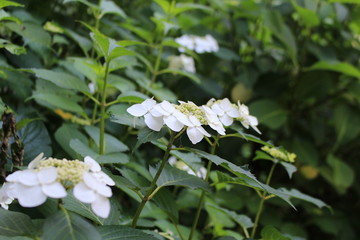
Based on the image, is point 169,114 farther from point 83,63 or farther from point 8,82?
point 8,82

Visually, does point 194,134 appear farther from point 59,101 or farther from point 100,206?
point 59,101

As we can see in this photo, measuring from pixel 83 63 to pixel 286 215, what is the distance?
1428 millimetres

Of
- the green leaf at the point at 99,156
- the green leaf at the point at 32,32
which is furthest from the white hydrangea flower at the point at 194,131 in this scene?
the green leaf at the point at 32,32

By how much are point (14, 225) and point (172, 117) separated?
0.30 m

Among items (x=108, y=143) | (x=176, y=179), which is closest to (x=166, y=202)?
(x=176, y=179)

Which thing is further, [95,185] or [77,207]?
[77,207]

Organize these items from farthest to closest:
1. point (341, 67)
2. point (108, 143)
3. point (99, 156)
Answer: point (341, 67) → point (108, 143) → point (99, 156)

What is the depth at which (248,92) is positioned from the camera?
2301 mm

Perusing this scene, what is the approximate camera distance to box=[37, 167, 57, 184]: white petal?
24.7 inches

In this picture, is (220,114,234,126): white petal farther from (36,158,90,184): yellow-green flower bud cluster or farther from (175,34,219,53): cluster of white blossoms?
(175,34,219,53): cluster of white blossoms

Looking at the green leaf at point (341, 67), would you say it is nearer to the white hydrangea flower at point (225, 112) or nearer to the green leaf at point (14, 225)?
the white hydrangea flower at point (225, 112)

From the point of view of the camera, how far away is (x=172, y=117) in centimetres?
79

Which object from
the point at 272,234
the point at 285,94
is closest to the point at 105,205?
the point at 272,234

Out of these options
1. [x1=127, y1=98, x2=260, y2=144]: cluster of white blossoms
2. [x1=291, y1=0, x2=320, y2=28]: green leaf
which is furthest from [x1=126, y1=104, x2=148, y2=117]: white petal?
[x1=291, y1=0, x2=320, y2=28]: green leaf
